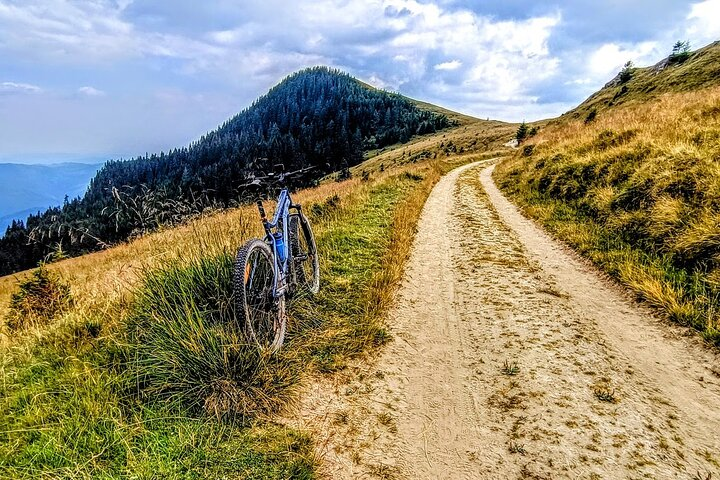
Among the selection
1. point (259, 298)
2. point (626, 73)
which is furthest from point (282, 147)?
point (259, 298)

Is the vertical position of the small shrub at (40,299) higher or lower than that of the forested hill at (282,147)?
lower

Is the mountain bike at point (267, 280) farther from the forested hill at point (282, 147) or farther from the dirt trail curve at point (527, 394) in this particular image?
the forested hill at point (282, 147)

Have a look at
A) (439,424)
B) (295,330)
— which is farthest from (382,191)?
(439,424)

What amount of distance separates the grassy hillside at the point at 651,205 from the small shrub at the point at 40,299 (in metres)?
10.6

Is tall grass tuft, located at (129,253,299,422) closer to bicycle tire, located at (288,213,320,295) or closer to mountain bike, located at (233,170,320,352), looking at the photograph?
mountain bike, located at (233,170,320,352)

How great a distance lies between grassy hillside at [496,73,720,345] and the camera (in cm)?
495

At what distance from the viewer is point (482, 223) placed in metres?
10.3

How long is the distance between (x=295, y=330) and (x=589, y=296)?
183 inches

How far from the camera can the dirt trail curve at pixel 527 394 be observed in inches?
109

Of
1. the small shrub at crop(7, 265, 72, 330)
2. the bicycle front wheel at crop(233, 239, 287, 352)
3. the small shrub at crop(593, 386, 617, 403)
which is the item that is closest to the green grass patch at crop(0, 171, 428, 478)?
the bicycle front wheel at crop(233, 239, 287, 352)

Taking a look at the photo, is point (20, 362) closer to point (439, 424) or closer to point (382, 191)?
point (439, 424)

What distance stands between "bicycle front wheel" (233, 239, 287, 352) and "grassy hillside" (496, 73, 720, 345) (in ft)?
16.7

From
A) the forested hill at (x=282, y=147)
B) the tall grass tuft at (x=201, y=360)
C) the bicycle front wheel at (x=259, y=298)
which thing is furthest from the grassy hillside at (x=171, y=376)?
the forested hill at (x=282, y=147)

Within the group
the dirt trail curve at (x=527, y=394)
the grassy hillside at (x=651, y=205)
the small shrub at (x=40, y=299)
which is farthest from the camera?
the small shrub at (x=40, y=299)
